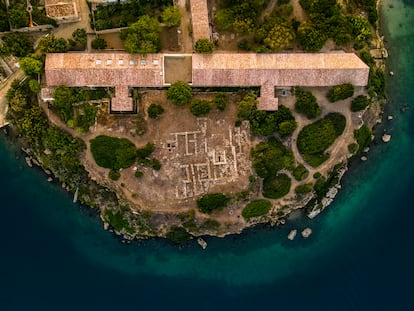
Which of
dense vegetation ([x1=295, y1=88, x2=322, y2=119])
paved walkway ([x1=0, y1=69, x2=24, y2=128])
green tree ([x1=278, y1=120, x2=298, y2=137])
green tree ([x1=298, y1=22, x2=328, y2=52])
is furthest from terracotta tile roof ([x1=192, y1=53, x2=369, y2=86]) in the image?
paved walkway ([x1=0, y1=69, x2=24, y2=128])

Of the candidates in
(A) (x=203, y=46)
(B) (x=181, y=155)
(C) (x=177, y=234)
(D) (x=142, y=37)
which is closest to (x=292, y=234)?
(C) (x=177, y=234)

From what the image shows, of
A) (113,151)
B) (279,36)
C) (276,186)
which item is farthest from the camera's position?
(276,186)

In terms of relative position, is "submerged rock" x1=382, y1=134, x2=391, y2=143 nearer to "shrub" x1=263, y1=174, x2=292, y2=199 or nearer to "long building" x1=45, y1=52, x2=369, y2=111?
"long building" x1=45, y1=52, x2=369, y2=111

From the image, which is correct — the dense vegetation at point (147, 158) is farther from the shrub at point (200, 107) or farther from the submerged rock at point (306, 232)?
the submerged rock at point (306, 232)

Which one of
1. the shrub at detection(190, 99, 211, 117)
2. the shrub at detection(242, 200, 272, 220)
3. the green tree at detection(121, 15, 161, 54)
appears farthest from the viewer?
the shrub at detection(242, 200, 272, 220)

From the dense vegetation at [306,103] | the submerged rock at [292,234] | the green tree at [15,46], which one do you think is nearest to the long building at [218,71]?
the dense vegetation at [306,103]

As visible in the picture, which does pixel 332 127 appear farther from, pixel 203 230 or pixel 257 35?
pixel 203 230

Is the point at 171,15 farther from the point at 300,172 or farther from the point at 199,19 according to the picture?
the point at 300,172
